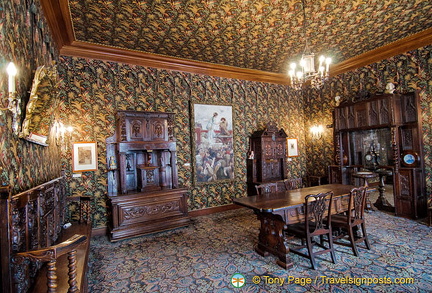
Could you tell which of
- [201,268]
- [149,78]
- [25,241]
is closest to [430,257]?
[201,268]

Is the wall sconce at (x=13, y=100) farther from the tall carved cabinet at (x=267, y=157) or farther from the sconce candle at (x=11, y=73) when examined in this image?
the tall carved cabinet at (x=267, y=157)

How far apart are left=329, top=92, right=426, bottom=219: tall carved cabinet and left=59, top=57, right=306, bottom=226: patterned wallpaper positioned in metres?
1.54

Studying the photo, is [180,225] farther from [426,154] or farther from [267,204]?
[426,154]

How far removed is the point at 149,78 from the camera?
5.71 m

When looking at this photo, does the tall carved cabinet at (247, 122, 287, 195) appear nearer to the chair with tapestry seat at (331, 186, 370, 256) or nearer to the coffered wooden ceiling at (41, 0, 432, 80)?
the coffered wooden ceiling at (41, 0, 432, 80)

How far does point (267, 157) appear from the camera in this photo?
6.86 meters

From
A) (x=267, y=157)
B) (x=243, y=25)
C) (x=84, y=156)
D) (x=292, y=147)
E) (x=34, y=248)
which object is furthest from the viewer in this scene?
(x=292, y=147)

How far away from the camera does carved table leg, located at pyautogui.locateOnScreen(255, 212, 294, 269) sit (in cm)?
332

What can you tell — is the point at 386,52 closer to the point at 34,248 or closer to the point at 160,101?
the point at 160,101

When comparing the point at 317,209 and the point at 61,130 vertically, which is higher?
the point at 61,130

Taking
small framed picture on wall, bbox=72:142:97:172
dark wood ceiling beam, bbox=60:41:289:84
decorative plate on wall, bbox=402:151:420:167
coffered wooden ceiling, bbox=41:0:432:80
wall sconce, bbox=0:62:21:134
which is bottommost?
decorative plate on wall, bbox=402:151:420:167

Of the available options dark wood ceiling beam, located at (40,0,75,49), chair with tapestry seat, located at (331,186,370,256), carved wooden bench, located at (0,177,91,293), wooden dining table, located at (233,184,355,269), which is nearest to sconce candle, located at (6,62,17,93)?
carved wooden bench, located at (0,177,91,293)

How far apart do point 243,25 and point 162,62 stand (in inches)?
90.6

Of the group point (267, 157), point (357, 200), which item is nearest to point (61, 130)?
point (267, 157)
